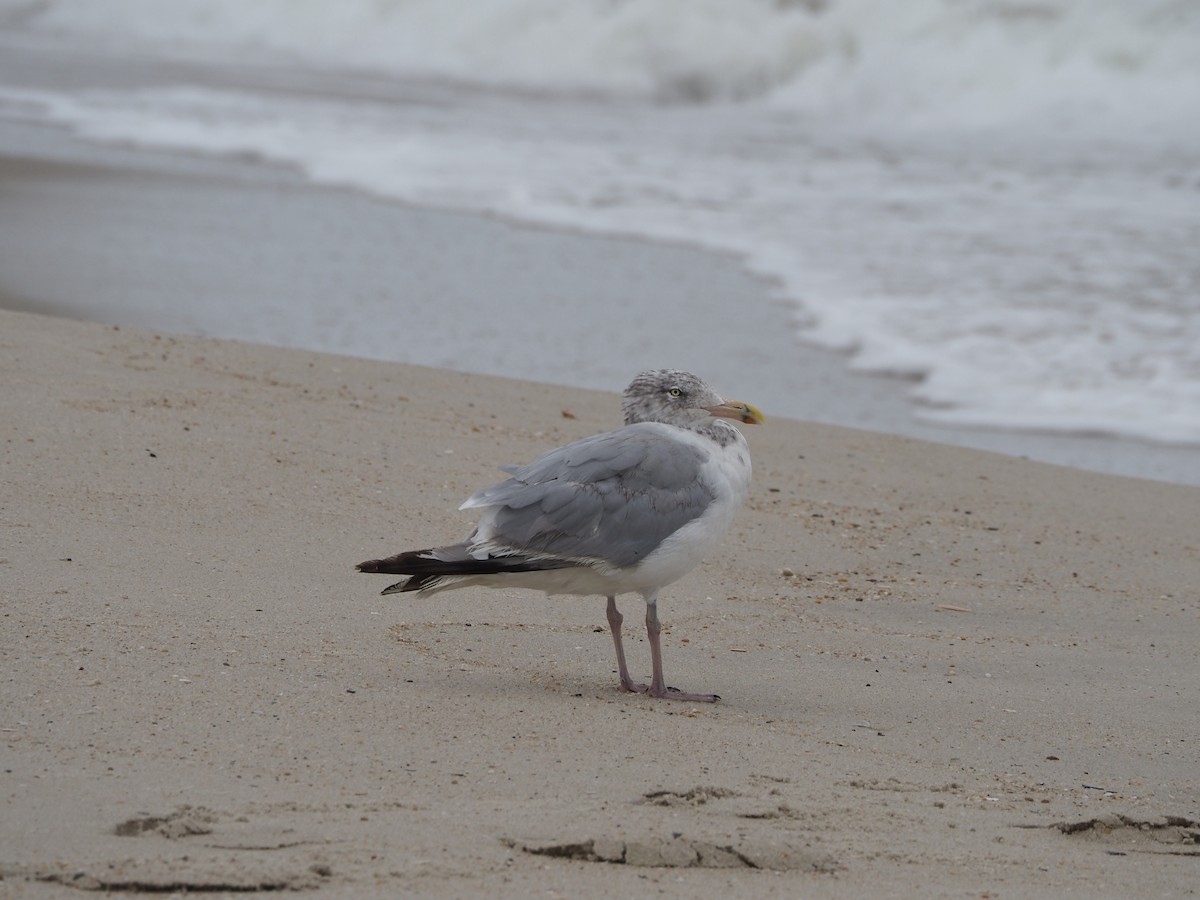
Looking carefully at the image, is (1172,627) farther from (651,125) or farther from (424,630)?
(651,125)

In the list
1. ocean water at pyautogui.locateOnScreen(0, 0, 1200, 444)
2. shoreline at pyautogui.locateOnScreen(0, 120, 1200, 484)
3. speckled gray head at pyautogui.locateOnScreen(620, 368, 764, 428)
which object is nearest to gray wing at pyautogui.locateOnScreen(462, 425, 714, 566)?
speckled gray head at pyautogui.locateOnScreen(620, 368, 764, 428)

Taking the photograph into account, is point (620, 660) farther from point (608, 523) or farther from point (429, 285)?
point (429, 285)

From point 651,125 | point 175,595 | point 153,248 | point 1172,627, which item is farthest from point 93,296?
point 651,125

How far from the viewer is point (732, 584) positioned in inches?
214

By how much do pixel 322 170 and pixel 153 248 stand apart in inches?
189

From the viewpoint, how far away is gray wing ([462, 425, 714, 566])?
4137 millimetres

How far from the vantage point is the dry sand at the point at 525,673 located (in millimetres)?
3113

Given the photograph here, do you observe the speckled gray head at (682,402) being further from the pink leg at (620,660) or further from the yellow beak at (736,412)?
the pink leg at (620,660)

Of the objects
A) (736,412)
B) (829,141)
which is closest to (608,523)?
(736,412)

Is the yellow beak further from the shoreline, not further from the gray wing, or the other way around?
the shoreline

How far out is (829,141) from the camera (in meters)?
20.4

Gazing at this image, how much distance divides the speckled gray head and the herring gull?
86 millimetres

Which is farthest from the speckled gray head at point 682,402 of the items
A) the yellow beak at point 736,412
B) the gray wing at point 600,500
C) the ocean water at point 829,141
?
the ocean water at point 829,141

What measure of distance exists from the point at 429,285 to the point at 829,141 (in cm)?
1103
